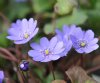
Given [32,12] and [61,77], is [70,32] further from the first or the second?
[32,12]

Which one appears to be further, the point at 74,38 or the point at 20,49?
the point at 20,49

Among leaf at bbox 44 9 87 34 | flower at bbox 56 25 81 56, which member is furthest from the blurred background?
flower at bbox 56 25 81 56

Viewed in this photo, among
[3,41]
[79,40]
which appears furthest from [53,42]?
[3,41]

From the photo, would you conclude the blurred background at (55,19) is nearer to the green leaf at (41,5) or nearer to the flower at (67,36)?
the green leaf at (41,5)

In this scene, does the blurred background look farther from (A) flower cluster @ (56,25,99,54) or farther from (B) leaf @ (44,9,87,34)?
(A) flower cluster @ (56,25,99,54)

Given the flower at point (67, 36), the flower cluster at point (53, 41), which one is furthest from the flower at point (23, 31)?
the flower at point (67, 36)

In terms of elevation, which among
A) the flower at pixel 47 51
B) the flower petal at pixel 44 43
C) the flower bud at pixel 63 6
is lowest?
the flower at pixel 47 51

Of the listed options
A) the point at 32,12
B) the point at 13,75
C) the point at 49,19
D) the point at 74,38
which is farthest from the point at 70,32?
the point at 32,12
